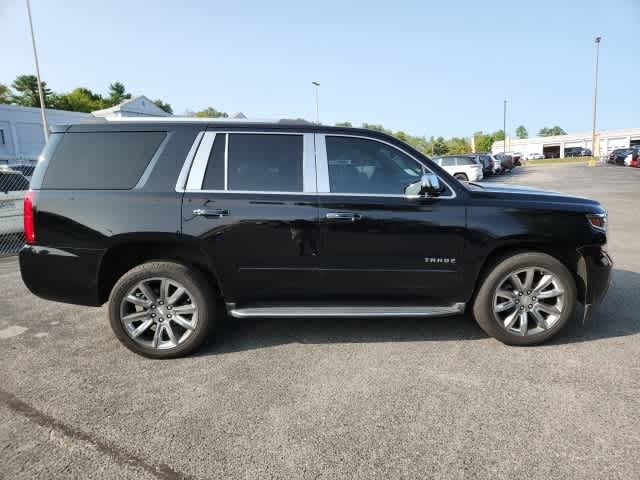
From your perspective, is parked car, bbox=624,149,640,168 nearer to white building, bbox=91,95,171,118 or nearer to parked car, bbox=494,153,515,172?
parked car, bbox=494,153,515,172

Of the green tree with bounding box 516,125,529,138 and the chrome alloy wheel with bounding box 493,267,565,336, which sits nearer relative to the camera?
the chrome alloy wheel with bounding box 493,267,565,336

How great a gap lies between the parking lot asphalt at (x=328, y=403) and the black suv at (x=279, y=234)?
38 centimetres

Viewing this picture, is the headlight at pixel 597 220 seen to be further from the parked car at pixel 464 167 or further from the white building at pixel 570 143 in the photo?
the white building at pixel 570 143

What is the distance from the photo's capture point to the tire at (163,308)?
3463 mm

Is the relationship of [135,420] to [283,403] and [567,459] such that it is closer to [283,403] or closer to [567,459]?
[283,403]

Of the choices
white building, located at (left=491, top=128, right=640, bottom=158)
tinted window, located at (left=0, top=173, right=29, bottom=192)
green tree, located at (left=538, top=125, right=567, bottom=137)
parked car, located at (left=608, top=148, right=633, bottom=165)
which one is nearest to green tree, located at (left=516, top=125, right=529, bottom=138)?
green tree, located at (left=538, top=125, right=567, bottom=137)

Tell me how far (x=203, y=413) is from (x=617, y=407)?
8.89ft

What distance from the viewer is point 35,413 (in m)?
2.73

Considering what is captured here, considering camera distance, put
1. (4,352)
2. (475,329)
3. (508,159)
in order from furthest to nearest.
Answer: (508,159)
(475,329)
(4,352)

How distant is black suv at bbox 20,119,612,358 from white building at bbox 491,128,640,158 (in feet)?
327

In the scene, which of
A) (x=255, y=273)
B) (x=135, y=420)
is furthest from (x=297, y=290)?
(x=135, y=420)

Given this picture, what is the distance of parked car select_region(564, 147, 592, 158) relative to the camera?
273 feet

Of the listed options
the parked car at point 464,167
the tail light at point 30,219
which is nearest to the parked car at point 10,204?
the tail light at point 30,219

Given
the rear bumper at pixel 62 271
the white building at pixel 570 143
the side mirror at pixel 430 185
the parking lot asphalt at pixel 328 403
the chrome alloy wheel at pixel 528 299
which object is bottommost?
the parking lot asphalt at pixel 328 403
